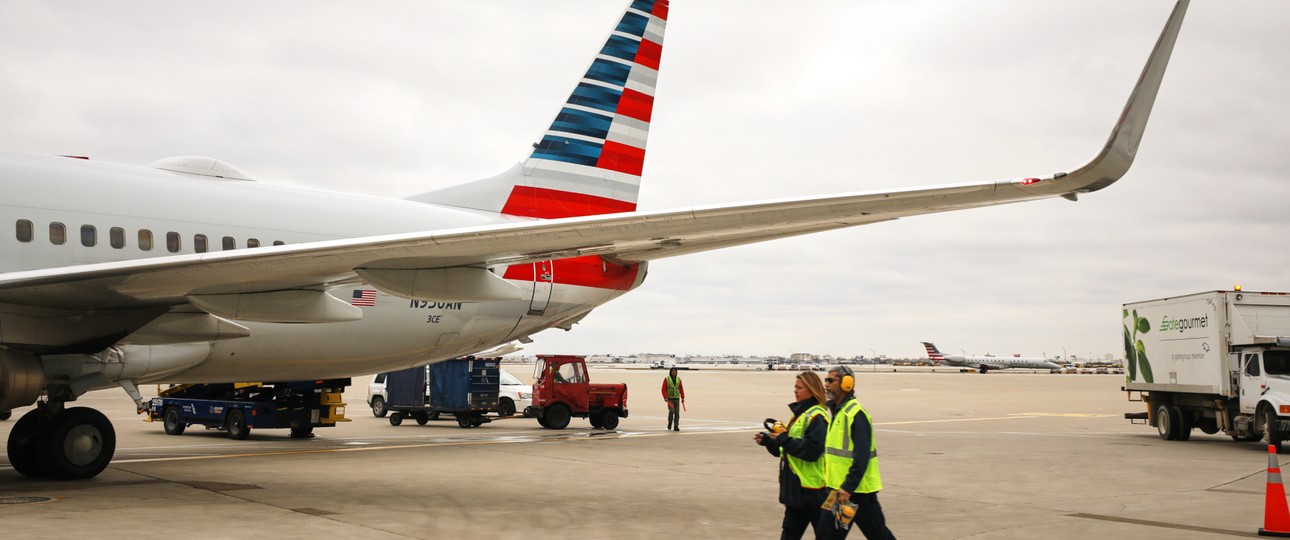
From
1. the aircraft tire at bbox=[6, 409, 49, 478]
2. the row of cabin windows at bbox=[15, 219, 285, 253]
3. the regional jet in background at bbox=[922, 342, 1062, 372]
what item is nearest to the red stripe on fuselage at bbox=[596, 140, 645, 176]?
the row of cabin windows at bbox=[15, 219, 285, 253]

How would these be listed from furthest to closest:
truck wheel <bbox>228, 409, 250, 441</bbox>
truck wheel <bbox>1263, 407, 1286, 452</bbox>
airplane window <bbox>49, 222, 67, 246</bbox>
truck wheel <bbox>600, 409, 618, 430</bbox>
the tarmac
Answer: truck wheel <bbox>600, 409, 618, 430</bbox>, truck wheel <bbox>228, 409, 250, 441</bbox>, truck wheel <bbox>1263, 407, 1286, 452</bbox>, airplane window <bbox>49, 222, 67, 246</bbox>, the tarmac

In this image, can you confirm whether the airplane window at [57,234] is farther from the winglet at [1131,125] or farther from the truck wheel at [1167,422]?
the truck wheel at [1167,422]

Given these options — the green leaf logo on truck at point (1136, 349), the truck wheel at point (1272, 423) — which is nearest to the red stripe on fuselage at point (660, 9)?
the truck wheel at point (1272, 423)

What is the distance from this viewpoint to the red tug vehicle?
2672 centimetres

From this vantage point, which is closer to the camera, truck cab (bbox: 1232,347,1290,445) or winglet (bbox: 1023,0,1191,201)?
winglet (bbox: 1023,0,1191,201)

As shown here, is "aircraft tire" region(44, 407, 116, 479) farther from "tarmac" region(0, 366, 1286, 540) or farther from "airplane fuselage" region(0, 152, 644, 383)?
"airplane fuselage" region(0, 152, 644, 383)

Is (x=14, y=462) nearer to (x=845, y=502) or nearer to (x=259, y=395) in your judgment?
(x=259, y=395)

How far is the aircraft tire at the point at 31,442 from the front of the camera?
12836mm

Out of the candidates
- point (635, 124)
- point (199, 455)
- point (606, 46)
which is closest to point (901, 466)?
point (635, 124)

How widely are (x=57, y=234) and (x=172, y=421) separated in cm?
1228

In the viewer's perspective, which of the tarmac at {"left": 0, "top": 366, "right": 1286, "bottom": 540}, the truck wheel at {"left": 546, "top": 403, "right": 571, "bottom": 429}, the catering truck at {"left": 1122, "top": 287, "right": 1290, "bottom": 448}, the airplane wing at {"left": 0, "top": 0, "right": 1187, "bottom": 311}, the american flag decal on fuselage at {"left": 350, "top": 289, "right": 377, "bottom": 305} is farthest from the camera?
the truck wheel at {"left": 546, "top": 403, "right": 571, "bottom": 429}

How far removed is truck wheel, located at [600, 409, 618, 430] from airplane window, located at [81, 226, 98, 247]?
15720 millimetres

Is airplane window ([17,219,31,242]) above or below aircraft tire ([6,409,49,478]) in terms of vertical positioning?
above

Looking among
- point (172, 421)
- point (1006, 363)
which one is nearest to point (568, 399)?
point (172, 421)
